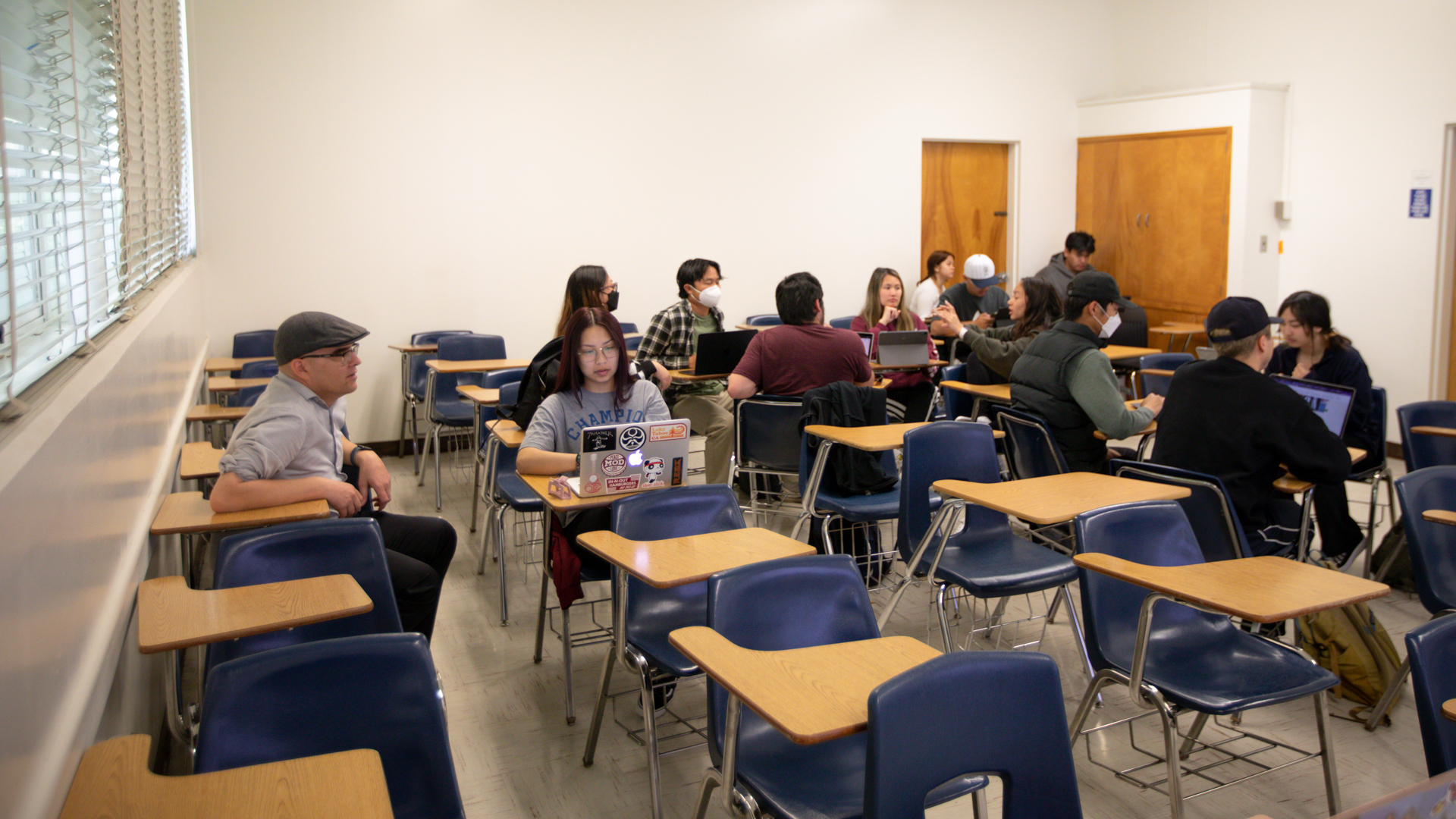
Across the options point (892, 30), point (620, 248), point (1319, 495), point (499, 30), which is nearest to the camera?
point (1319, 495)

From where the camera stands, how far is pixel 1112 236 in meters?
8.80

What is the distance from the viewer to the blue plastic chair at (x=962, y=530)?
306cm

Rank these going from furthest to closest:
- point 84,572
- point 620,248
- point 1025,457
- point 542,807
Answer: point 620,248 → point 1025,457 → point 542,807 → point 84,572

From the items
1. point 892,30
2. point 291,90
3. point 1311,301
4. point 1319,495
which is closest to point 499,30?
point 291,90

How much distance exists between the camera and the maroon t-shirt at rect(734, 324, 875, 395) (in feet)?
14.7

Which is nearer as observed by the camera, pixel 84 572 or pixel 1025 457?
pixel 84 572

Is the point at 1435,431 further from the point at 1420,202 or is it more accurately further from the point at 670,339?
the point at 1420,202

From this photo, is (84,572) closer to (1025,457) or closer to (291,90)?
(1025,457)

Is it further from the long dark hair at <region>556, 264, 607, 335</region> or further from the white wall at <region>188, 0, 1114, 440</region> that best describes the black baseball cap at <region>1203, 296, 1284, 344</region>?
the white wall at <region>188, 0, 1114, 440</region>

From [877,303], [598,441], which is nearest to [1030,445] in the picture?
[598,441]

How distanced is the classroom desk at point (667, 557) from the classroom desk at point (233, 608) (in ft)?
2.05

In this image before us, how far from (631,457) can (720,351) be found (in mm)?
2203

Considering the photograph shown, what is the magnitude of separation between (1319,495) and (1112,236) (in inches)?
220

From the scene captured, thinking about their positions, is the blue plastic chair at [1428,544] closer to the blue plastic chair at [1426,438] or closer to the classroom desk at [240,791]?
the blue plastic chair at [1426,438]
